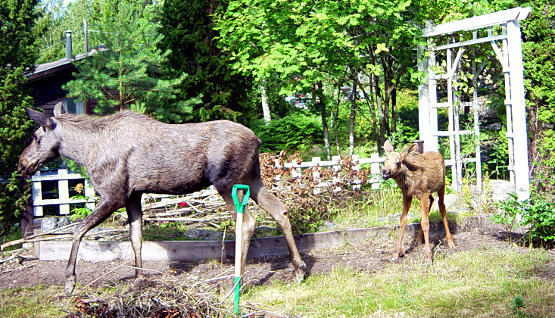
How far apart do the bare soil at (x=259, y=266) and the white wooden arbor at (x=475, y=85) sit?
149 cm

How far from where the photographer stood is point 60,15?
2142 inches

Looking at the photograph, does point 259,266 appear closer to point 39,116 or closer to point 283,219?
point 283,219

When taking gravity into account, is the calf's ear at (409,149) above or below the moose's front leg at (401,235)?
above

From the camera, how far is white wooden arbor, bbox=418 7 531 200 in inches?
353

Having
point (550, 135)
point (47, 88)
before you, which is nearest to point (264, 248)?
point (550, 135)

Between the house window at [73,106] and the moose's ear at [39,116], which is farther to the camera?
the house window at [73,106]

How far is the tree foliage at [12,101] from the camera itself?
914cm

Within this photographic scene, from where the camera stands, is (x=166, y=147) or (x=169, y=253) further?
(x=169, y=253)

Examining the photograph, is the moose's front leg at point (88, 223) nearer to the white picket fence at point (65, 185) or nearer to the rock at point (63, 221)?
the rock at point (63, 221)

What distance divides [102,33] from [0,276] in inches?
201

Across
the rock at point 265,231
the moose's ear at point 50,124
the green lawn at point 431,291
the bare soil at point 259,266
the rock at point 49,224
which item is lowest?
the green lawn at point 431,291

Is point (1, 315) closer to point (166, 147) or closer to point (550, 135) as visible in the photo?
point (166, 147)

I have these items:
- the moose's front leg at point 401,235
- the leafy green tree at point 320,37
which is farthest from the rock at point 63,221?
the moose's front leg at point 401,235

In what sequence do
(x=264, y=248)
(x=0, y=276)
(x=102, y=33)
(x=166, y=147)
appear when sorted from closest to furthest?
1. (x=166, y=147)
2. (x=0, y=276)
3. (x=264, y=248)
4. (x=102, y=33)
